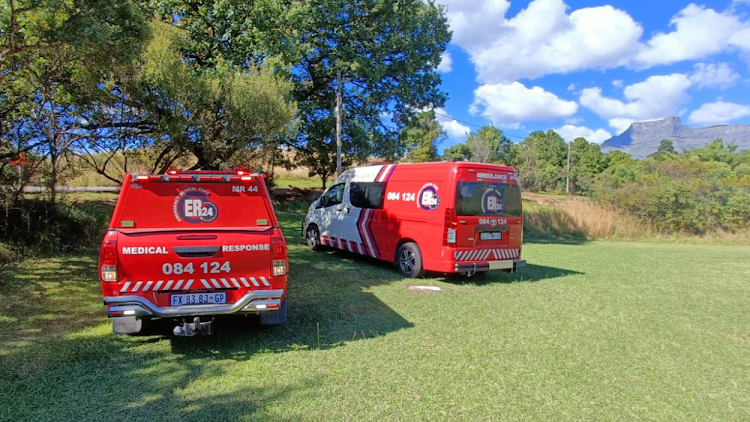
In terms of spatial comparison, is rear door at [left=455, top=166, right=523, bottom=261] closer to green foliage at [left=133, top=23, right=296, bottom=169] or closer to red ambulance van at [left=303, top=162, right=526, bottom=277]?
red ambulance van at [left=303, top=162, right=526, bottom=277]

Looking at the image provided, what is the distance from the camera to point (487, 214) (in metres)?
7.92

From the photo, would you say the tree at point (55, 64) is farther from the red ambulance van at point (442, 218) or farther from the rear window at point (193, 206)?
the red ambulance van at point (442, 218)

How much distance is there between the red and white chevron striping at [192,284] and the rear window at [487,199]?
169 inches

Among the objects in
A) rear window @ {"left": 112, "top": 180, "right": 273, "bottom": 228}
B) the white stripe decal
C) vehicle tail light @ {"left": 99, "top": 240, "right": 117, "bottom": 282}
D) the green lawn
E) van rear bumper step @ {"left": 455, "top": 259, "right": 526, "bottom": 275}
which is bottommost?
the green lawn

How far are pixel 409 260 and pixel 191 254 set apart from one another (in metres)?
4.94

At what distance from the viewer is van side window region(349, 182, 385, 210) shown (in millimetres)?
9242

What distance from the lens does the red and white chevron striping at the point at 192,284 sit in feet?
13.3

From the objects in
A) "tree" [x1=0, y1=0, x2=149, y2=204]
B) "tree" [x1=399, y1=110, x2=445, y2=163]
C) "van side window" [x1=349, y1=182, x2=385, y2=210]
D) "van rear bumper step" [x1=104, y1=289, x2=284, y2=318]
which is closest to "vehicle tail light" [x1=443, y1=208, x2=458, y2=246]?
"van side window" [x1=349, y1=182, x2=385, y2=210]

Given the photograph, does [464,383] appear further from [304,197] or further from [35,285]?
[304,197]

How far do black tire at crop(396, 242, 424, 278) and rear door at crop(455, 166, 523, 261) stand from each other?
35.0 inches

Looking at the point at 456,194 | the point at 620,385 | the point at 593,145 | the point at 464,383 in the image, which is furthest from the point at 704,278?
the point at 593,145

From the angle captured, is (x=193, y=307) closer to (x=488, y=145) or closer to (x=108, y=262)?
(x=108, y=262)

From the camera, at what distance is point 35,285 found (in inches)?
267

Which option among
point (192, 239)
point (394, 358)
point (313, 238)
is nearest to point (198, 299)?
point (192, 239)
